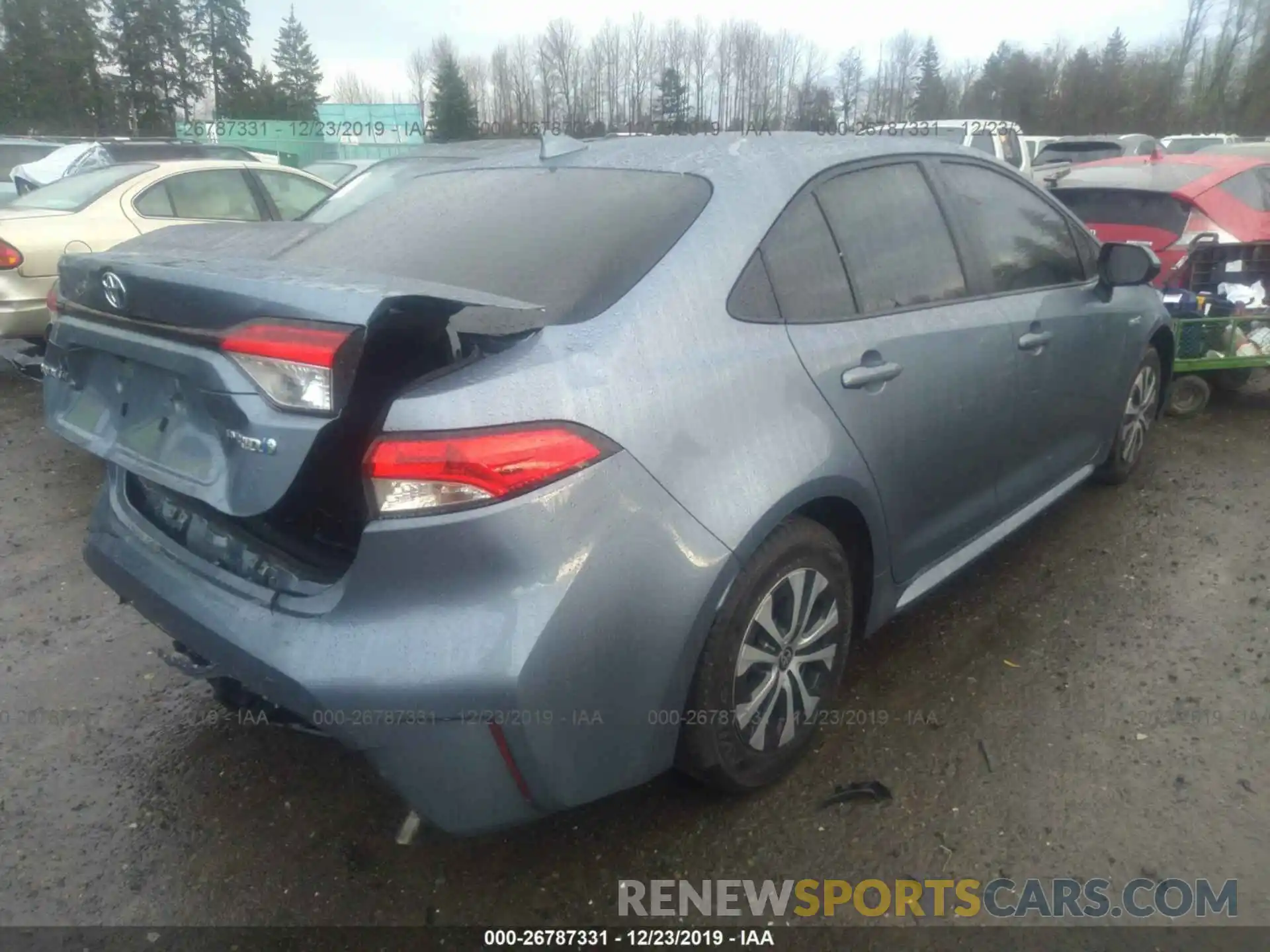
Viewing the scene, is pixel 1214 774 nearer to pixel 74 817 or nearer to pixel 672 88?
pixel 74 817

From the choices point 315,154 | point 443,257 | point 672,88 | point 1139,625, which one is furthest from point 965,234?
point 315,154

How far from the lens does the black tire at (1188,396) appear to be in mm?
5703

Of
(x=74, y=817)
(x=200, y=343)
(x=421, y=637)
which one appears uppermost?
(x=200, y=343)

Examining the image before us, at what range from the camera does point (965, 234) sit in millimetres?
3094

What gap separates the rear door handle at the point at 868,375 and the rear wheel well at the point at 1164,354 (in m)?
2.50

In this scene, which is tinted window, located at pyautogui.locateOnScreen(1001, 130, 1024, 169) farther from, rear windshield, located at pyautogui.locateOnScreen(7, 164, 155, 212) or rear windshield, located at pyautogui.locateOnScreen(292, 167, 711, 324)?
rear windshield, located at pyautogui.locateOnScreen(292, 167, 711, 324)

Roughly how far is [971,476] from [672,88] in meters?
8.94

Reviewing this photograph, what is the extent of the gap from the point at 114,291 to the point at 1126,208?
671 centimetres

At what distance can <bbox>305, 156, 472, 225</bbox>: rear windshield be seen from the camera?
561 centimetres

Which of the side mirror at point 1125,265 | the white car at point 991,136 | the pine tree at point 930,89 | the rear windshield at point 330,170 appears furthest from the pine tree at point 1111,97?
the side mirror at point 1125,265

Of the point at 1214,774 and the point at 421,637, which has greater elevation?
the point at 421,637

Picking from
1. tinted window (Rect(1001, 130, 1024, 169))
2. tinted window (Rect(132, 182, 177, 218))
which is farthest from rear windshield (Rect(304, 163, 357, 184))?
tinted window (Rect(1001, 130, 1024, 169))

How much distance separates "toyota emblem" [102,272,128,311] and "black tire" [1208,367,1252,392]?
20.4 ft

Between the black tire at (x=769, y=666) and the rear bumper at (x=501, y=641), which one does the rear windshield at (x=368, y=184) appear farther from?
the rear bumper at (x=501, y=641)
